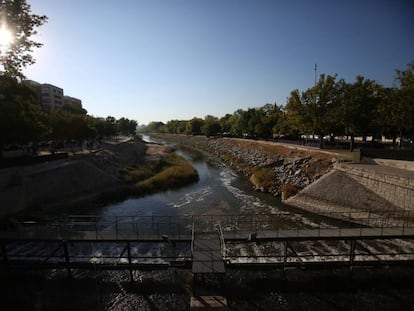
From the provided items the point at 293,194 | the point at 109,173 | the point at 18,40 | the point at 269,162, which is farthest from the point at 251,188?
the point at 18,40

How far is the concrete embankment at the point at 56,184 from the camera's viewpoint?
27438 mm

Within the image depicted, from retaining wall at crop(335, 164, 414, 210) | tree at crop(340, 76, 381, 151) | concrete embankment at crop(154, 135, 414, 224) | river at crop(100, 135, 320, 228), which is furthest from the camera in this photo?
tree at crop(340, 76, 381, 151)

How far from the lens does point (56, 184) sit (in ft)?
108

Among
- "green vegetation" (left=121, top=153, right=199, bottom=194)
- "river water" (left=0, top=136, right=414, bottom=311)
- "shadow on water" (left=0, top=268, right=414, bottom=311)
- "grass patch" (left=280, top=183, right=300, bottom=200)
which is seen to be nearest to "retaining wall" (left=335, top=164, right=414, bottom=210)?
"grass patch" (left=280, top=183, right=300, bottom=200)

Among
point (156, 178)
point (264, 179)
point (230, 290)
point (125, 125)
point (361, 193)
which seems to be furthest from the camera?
point (125, 125)

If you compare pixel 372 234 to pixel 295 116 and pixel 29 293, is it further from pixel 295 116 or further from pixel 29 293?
pixel 295 116

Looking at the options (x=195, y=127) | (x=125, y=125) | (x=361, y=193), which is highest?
(x=125, y=125)

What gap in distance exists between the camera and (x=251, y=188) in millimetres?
38875

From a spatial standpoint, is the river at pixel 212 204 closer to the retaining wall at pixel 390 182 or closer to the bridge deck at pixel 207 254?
the retaining wall at pixel 390 182

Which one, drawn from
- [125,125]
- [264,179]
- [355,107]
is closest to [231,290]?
[264,179]

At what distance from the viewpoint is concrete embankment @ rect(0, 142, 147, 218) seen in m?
27.4

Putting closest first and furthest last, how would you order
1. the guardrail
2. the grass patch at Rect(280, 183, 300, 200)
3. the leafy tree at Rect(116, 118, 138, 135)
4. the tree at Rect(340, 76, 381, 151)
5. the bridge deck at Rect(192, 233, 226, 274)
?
1. the bridge deck at Rect(192, 233, 226, 274)
2. the guardrail
3. the grass patch at Rect(280, 183, 300, 200)
4. the tree at Rect(340, 76, 381, 151)
5. the leafy tree at Rect(116, 118, 138, 135)

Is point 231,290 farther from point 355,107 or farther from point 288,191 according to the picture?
point 355,107

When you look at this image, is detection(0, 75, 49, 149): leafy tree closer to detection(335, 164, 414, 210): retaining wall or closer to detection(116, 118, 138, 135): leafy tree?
detection(335, 164, 414, 210): retaining wall
